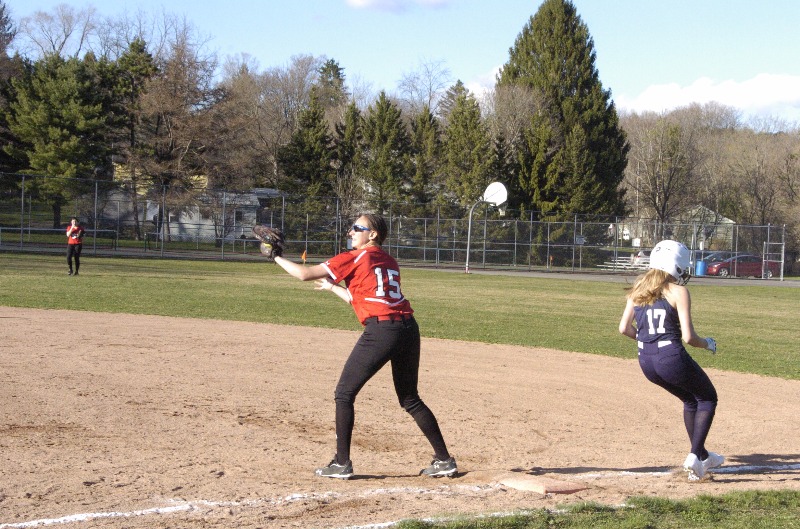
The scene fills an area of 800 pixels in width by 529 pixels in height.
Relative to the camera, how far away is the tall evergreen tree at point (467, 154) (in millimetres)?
55031

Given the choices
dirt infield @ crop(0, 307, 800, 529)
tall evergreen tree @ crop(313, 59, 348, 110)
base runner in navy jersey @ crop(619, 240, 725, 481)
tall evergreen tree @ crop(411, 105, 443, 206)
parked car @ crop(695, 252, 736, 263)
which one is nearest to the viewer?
dirt infield @ crop(0, 307, 800, 529)

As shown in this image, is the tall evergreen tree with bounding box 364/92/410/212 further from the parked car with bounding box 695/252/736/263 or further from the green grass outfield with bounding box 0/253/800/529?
the green grass outfield with bounding box 0/253/800/529

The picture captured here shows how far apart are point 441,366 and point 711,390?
5.39 meters

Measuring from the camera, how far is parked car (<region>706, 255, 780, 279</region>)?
47.5 metres

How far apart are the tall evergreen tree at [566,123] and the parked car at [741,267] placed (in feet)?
35.4

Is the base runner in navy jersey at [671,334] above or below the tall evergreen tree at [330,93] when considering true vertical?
below

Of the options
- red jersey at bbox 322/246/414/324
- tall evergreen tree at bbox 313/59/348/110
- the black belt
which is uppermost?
tall evergreen tree at bbox 313/59/348/110

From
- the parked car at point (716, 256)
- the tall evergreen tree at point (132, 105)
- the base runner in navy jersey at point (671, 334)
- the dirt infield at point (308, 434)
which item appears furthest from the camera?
the tall evergreen tree at point (132, 105)

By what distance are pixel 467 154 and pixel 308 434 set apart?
1947 inches

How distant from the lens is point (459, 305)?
69.5ft

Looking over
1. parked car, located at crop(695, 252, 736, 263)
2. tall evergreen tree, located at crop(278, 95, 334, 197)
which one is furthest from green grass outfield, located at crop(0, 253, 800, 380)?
tall evergreen tree, located at crop(278, 95, 334, 197)

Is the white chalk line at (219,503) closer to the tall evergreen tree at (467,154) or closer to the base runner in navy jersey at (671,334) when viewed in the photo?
the base runner in navy jersey at (671,334)

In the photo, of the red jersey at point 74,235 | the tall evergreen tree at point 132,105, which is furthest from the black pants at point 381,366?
the tall evergreen tree at point 132,105

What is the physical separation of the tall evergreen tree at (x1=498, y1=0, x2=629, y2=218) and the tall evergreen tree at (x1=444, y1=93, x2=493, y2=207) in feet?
12.0
